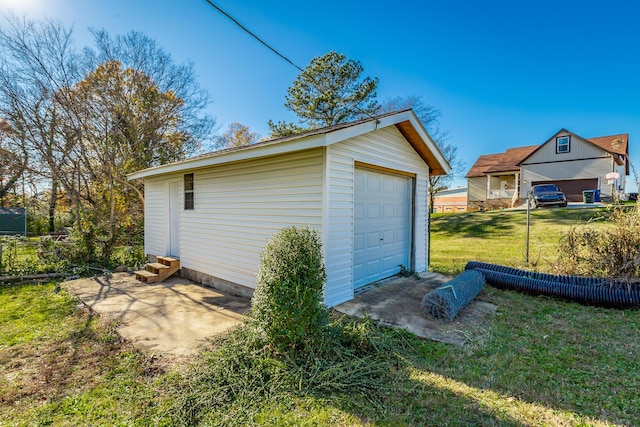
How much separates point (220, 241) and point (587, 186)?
78.7 ft

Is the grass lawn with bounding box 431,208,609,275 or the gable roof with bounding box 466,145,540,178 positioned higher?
the gable roof with bounding box 466,145,540,178

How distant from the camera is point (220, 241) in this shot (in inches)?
240

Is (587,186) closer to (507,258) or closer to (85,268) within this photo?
(507,258)

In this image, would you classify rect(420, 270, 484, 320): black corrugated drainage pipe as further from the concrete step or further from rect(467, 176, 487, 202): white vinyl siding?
rect(467, 176, 487, 202): white vinyl siding

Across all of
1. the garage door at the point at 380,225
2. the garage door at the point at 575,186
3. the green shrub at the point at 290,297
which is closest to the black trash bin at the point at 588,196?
the garage door at the point at 575,186

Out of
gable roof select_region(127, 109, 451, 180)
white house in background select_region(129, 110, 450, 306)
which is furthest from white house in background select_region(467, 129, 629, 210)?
white house in background select_region(129, 110, 450, 306)

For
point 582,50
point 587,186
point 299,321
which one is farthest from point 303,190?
point 587,186

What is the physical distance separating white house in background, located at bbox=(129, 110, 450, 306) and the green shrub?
44.2 inches

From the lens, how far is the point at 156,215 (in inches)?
335

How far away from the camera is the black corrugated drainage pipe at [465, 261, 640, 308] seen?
178 inches

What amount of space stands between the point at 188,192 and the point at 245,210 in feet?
7.84

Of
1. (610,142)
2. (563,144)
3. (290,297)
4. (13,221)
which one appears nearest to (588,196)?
(563,144)

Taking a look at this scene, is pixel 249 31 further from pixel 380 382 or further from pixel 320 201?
pixel 380 382

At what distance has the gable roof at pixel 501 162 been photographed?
23250 millimetres
